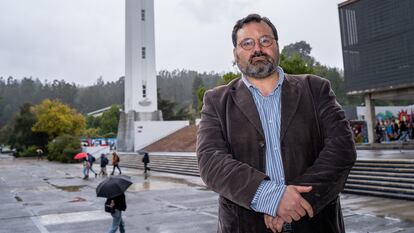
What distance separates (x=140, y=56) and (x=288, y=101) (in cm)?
4132

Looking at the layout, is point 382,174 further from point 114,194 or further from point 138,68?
point 138,68

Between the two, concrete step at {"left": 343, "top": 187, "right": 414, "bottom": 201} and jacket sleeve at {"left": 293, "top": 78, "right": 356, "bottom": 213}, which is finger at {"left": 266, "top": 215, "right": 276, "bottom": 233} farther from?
concrete step at {"left": 343, "top": 187, "right": 414, "bottom": 201}

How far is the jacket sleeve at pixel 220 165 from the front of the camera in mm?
1958

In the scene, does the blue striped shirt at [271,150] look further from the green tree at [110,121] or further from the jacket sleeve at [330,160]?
the green tree at [110,121]

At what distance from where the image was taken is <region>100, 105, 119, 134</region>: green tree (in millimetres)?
76438

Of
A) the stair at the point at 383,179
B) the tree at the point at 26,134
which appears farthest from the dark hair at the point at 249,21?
the tree at the point at 26,134

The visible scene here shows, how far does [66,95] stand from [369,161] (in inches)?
4509

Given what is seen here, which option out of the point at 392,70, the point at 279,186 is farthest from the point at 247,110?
the point at 392,70

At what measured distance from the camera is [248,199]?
1.94 meters

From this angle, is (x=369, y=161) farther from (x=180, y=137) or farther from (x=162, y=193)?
(x=180, y=137)

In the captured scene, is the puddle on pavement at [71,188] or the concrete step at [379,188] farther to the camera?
the puddle on pavement at [71,188]

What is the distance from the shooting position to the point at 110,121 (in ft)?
252

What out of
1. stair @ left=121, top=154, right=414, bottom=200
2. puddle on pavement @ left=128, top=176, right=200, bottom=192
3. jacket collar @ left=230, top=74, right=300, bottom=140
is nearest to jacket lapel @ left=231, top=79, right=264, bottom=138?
jacket collar @ left=230, top=74, right=300, bottom=140

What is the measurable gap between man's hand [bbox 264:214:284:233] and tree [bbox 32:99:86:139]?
2067 inches
